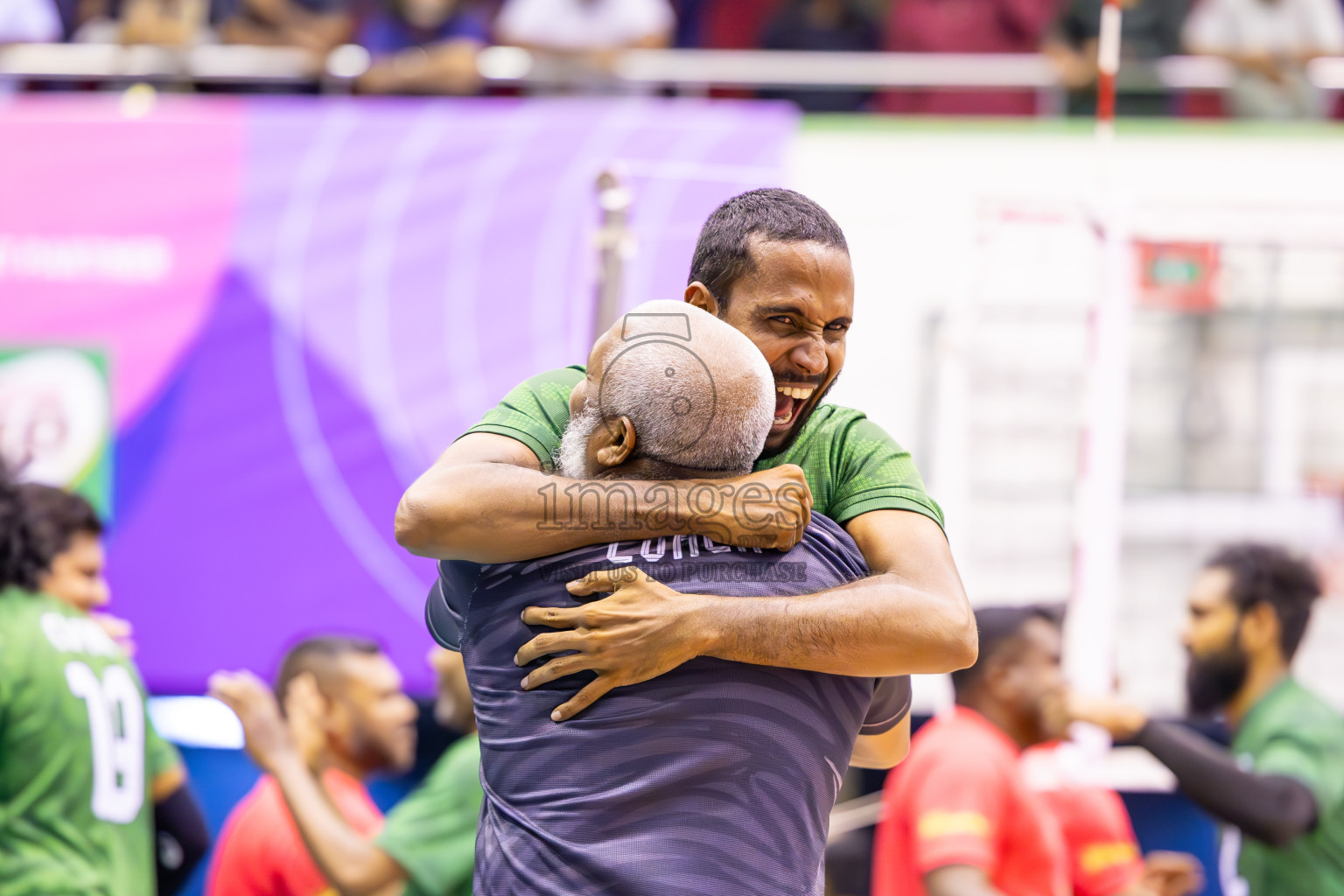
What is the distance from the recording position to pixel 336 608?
6.68m

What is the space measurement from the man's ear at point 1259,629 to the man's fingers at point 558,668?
3.87 meters

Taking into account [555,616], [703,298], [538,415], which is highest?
[703,298]

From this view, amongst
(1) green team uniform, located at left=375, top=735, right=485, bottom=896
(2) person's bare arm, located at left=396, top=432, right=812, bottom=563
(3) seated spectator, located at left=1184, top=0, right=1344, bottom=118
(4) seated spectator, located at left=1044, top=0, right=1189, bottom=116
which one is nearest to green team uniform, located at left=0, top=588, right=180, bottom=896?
(1) green team uniform, located at left=375, top=735, right=485, bottom=896

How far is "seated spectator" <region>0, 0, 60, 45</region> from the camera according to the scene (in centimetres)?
866

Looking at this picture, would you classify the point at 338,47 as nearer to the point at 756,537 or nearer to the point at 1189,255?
the point at 1189,255

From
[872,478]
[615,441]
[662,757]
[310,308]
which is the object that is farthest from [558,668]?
[310,308]

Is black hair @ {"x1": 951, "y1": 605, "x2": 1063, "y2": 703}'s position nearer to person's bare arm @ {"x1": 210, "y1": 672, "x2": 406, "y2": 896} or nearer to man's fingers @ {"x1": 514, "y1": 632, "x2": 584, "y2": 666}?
person's bare arm @ {"x1": 210, "y1": 672, "x2": 406, "y2": 896}

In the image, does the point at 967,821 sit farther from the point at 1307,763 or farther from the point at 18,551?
the point at 18,551

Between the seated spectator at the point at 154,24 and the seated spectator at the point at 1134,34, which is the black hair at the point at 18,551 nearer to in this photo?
the seated spectator at the point at 154,24

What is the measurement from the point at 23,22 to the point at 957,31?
5958mm

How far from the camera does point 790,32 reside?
8.77 m

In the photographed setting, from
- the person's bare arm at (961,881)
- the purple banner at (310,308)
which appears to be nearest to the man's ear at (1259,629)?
the person's bare arm at (961,881)

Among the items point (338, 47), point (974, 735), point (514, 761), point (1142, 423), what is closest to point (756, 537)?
point (514, 761)

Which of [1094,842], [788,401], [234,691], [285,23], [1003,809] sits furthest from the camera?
[285,23]
